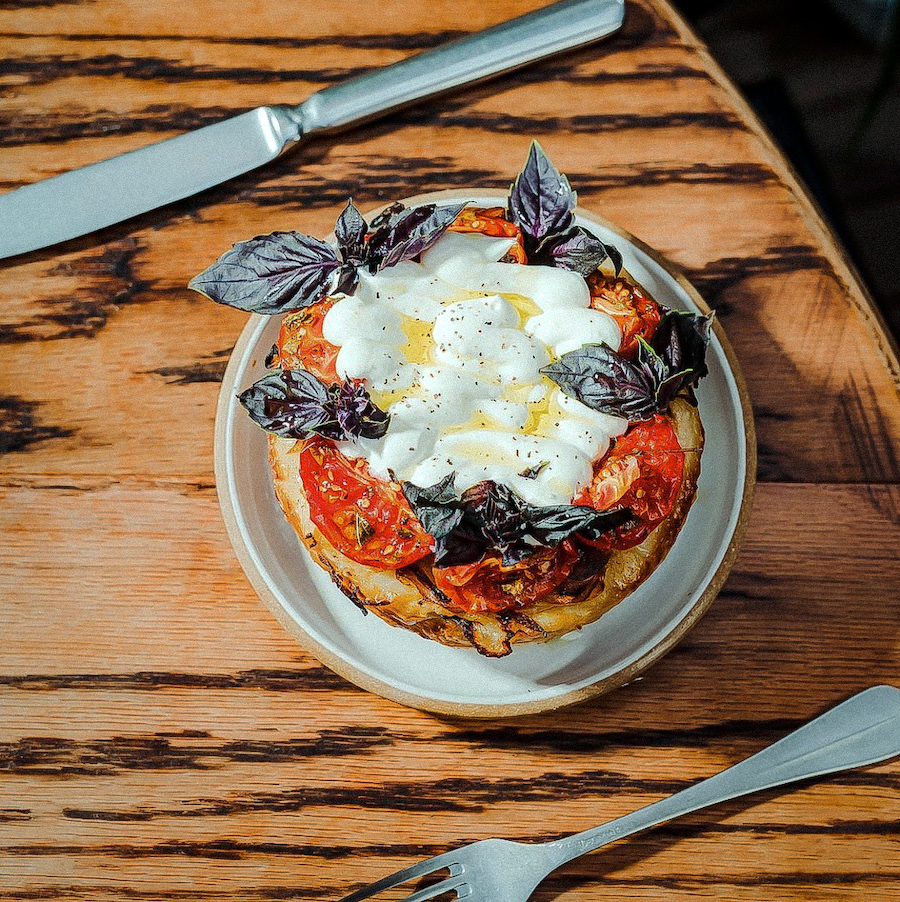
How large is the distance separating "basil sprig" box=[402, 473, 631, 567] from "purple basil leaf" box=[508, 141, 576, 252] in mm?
472

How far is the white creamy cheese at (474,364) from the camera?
1.62m

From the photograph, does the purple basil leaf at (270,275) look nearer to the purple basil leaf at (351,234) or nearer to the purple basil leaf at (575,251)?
the purple basil leaf at (351,234)

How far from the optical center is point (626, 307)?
1724mm

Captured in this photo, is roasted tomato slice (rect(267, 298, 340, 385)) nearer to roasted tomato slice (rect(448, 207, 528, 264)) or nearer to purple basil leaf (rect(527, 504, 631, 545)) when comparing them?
roasted tomato slice (rect(448, 207, 528, 264))

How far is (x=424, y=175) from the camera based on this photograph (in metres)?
2.26

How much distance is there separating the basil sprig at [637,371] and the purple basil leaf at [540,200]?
23cm

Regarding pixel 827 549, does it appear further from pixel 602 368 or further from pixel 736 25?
pixel 736 25

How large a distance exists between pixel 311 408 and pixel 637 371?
53 centimetres

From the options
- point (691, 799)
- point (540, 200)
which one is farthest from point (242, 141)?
point (691, 799)

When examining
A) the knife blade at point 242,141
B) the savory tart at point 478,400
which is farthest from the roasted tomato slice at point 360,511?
the knife blade at point 242,141

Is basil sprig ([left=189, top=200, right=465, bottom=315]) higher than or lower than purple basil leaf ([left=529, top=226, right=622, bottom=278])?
higher

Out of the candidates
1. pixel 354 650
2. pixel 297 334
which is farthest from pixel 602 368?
pixel 354 650

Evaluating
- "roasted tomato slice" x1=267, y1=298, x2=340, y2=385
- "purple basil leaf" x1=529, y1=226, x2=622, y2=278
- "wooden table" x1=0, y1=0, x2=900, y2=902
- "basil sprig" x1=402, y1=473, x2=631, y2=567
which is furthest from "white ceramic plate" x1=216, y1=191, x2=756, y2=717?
"basil sprig" x1=402, y1=473, x2=631, y2=567

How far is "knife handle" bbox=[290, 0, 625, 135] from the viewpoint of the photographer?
2203mm
